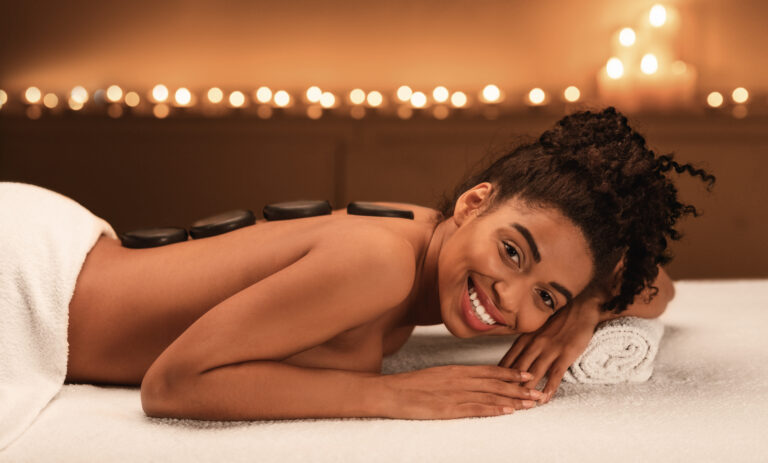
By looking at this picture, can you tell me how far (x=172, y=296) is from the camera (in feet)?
3.42

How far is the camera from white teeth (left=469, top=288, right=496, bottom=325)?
0.98 metres

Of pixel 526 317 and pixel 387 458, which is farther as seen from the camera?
pixel 526 317

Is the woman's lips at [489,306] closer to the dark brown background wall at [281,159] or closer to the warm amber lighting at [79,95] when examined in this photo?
the dark brown background wall at [281,159]

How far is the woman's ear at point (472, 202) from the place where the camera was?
1.05 metres

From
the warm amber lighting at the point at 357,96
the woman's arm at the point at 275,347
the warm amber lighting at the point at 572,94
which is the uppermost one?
the warm amber lighting at the point at 572,94

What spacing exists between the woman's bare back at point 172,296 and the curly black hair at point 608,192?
18 centimetres

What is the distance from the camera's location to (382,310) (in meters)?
0.94

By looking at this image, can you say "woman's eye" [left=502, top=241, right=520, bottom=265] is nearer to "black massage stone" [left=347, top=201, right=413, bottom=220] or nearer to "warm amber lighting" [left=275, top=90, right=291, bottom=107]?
"black massage stone" [left=347, top=201, right=413, bottom=220]

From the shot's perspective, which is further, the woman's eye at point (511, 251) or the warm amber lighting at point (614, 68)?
the warm amber lighting at point (614, 68)

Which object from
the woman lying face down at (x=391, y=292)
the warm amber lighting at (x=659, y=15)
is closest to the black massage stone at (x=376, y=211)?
the woman lying face down at (x=391, y=292)

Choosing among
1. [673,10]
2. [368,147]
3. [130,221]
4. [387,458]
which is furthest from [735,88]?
[387,458]

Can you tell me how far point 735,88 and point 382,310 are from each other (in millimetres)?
2272

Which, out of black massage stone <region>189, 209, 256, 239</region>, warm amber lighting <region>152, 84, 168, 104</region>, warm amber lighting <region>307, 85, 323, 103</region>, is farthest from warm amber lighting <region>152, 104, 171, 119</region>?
black massage stone <region>189, 209, 256, 239</region>

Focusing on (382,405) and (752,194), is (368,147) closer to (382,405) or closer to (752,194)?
(752,194)
